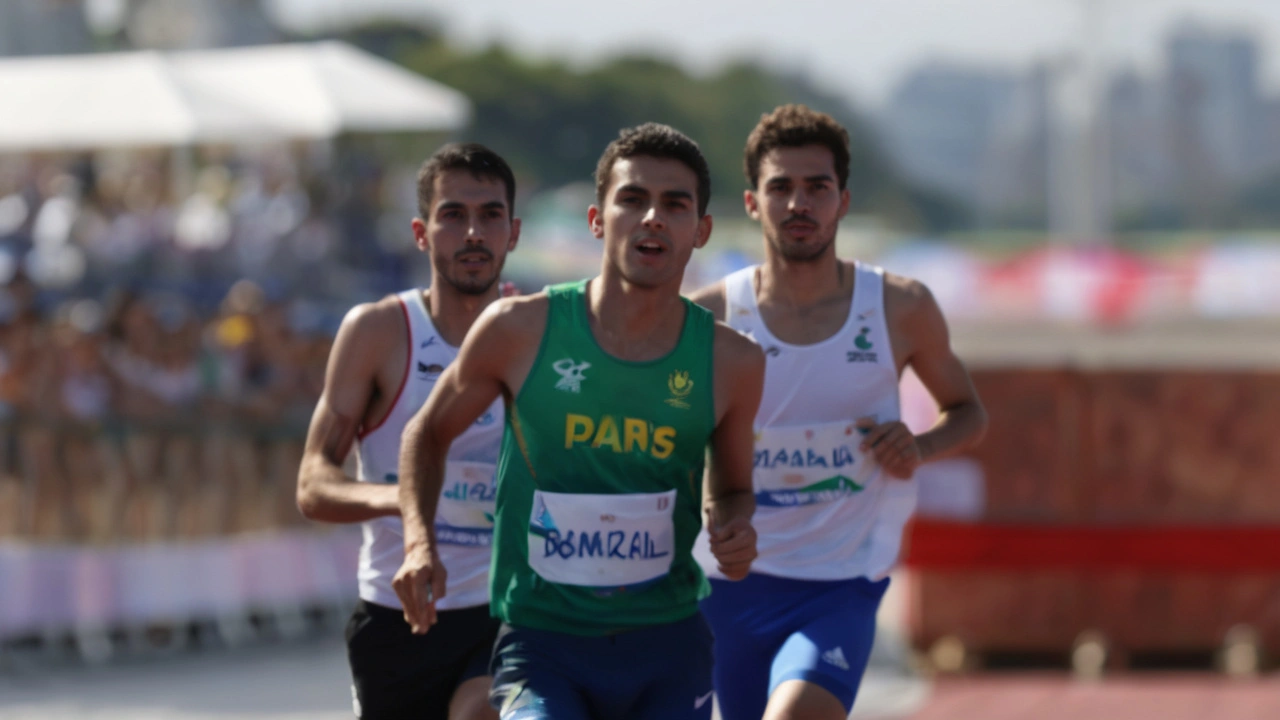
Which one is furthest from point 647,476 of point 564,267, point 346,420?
point 564,267

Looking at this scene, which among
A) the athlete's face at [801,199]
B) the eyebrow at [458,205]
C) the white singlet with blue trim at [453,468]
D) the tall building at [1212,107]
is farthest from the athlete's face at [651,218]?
the tall building at [1212,107]

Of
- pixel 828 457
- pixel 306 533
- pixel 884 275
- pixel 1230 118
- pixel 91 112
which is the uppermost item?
pixel 1230 118

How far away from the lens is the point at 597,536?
406 centimetres

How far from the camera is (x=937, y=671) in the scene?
9.80 metres

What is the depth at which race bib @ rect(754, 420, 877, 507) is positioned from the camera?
5156 millimetres

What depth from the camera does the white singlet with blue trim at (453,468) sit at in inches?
186

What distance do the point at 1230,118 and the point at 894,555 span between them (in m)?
64.0

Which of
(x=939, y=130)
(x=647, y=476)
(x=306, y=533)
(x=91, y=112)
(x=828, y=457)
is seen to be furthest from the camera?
(x=939, y=130)

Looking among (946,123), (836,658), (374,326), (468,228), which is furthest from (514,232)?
(946,123)

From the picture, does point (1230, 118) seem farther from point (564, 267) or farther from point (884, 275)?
point (884, 275)

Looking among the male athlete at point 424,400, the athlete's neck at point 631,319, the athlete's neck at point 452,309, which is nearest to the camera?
the athlete's neck at point 631,319

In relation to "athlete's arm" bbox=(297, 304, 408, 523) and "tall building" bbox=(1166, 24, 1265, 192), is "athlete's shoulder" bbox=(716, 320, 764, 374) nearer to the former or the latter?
"athlete's arm" bbox=(297, 304, 408, 523)

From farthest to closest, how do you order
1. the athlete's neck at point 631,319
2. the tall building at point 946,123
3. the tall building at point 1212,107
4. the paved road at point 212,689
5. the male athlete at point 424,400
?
the tall building at point 946,123 → the tall building at point 1212,107 → the paved road at point 212,689 → the male athlete at point 424,400 → the athlete's neck at point 631,319

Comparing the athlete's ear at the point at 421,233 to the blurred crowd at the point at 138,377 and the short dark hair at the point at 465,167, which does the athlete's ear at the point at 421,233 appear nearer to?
the short dark hair at the point at 465,167
